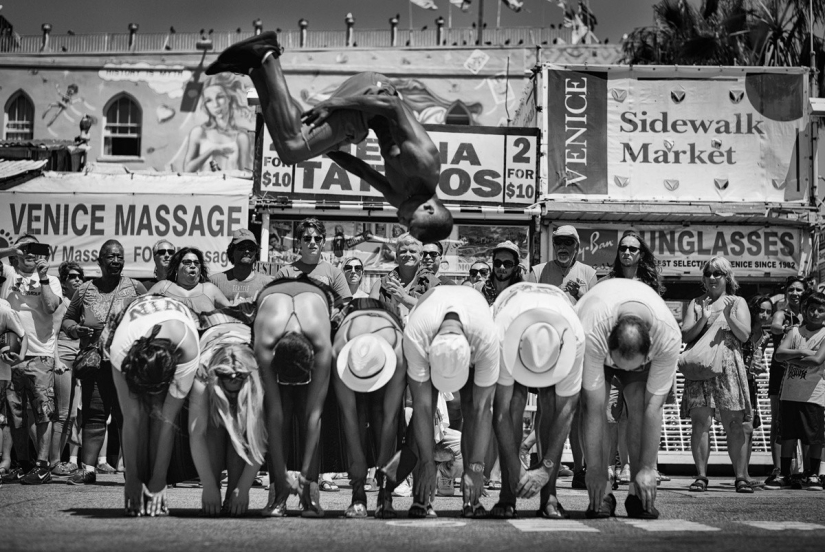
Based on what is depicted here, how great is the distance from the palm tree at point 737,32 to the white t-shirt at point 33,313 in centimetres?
2057

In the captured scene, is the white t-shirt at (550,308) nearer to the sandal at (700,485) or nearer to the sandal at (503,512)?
the sandal at (503,512)

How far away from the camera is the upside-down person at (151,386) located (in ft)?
19.7

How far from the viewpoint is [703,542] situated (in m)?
4.70

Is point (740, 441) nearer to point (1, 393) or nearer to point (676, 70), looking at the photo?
point (1, 393)

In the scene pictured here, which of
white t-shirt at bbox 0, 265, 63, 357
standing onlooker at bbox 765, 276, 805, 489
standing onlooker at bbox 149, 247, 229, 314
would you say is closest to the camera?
standing onlooker at bbox 149, 247, 229, 314

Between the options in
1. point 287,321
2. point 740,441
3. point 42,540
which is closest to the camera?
point 42,540

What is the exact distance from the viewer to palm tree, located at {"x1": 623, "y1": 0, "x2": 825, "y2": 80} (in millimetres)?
25344

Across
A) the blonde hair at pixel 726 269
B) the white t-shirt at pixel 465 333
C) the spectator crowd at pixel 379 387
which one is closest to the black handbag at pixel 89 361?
the spectator crowd at pixel 379 387

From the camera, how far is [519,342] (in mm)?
6254

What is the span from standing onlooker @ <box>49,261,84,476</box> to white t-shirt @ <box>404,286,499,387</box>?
436 cm

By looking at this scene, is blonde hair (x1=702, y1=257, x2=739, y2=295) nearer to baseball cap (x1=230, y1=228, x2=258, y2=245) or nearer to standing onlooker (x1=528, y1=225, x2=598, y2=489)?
standing onlooker (x1=528, y1=225, x2=598, y2=489)

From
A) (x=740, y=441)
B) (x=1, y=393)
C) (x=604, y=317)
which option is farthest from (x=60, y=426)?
(x=740, y=441)

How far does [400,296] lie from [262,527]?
2489 mm

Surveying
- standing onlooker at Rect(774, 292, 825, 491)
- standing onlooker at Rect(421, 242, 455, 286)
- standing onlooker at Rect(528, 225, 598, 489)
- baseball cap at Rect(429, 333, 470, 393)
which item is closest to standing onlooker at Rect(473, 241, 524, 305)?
standing onlooker at Rect(528, 225, 598, 489)
